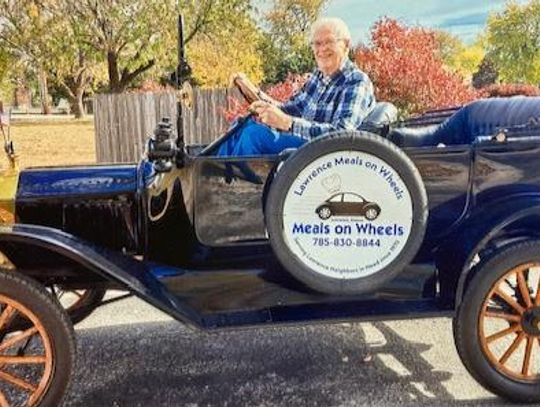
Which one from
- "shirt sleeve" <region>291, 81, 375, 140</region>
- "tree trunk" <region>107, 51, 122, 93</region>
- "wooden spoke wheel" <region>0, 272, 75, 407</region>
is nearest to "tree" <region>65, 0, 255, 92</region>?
"tree trunk" <region>107, 51, 122, 93</region>

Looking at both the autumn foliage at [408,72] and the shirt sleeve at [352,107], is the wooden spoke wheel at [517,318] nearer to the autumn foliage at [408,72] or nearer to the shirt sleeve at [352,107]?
the shirt sleeve at [352,107]

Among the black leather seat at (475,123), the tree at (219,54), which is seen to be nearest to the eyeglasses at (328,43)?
the black leather seat at (475,123)

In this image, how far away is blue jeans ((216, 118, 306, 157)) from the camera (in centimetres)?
304

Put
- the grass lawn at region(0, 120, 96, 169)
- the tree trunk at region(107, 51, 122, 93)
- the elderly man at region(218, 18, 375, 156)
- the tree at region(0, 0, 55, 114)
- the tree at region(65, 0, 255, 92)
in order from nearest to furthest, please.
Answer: the elderly man at region(218, 18, 375, 156) < the grass lawn at region(0, 120, 96, 169) < the tree at region(65, 0, 255, 92) < the tree at region(0, 0, 55, 114) < the tree trunk at region(107, 51, 122, 93)

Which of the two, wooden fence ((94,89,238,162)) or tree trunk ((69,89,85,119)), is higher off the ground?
wooden fence ((94,89,238,162))

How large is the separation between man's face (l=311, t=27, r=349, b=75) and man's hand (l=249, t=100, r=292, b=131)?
62 cm

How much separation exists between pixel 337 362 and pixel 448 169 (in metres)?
1.22

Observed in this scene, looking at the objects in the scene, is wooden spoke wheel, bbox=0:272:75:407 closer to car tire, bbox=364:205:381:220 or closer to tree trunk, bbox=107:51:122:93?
car tire, bbox=364:205:381:220

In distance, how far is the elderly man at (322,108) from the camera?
2918 mm

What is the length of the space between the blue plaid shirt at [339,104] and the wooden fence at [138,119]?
6.99 meters

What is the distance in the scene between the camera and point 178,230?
2.93 m

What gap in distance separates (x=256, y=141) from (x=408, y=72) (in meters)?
4.85

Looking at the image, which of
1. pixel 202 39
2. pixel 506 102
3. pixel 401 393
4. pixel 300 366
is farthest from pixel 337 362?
pixel 202 39

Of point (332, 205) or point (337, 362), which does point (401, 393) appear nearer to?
point (337, 362)
